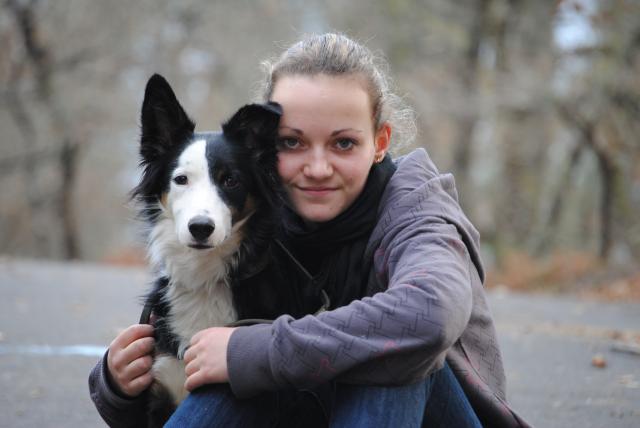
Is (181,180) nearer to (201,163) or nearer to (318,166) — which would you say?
(201,163)

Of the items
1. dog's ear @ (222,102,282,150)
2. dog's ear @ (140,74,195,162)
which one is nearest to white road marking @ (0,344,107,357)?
dog's ear @ (140,74,195,162)

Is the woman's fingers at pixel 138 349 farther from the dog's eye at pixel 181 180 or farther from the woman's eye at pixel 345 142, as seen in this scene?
the woman's eye at pixel 345 142

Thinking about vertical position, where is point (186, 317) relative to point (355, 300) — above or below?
below

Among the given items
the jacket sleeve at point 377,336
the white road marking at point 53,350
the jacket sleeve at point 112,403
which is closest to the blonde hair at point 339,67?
the jacket sleeve at point 377,336

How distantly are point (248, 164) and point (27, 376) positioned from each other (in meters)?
2.48

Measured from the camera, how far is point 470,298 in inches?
86.7

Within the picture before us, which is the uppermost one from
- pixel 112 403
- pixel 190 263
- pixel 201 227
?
pixel 201 227

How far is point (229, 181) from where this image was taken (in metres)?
2.71

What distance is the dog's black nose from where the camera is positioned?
2494mm

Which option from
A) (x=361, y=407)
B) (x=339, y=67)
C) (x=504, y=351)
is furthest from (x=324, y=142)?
(x=504, y=351)

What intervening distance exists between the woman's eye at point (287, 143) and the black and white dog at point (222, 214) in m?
0.04

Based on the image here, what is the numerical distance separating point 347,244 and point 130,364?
0.88 meters

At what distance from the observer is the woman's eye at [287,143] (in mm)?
2721

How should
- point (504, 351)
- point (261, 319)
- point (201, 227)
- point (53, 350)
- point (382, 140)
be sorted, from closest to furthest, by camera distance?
point (201, 227) → point (261, 319) → point (382, 140) → point (53, 350) → point (504, 351)
